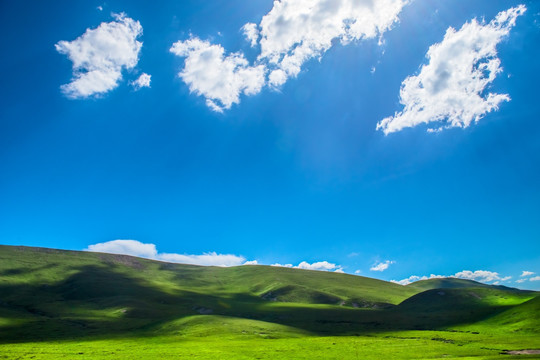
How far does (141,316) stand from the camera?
15012cm

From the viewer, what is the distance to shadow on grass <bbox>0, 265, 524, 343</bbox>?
381 ft

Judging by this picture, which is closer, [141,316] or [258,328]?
[258,328]

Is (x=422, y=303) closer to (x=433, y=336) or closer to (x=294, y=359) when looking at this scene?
(x=433, y=336)

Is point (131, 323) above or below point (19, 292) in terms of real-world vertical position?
below

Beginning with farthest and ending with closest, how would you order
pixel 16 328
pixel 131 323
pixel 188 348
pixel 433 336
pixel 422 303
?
pixel 422 303, pixel 131 323, pixel 16 328, pixel 433 336, pixel 188 348

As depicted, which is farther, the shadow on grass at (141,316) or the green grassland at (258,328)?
the shadow on grass at (141,316)

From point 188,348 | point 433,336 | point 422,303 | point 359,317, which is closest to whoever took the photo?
point 188,348

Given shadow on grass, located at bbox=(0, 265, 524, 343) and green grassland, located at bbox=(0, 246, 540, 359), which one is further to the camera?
shadow on grass, located at bbox=(0, 265, 524, 343)

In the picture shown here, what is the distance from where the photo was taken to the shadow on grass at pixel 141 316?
116 meters

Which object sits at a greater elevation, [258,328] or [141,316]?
[141,316]

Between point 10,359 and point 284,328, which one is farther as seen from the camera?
point 284,328

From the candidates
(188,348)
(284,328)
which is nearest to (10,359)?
(188,348)

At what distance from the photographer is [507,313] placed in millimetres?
121812

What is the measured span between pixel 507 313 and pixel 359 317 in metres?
55.2
